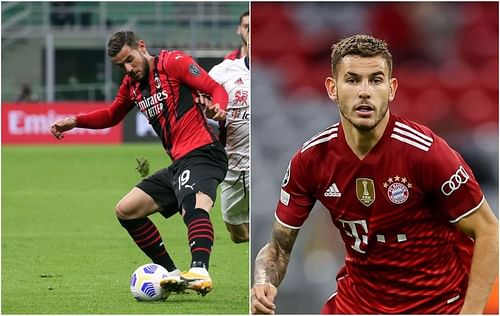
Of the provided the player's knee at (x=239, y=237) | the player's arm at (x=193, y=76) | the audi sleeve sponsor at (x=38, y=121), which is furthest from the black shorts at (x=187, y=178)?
the audi sleeve sponsor at (x=38, y=121)

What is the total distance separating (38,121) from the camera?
2059 centimetres

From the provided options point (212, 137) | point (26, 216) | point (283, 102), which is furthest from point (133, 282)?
point (26, 216)

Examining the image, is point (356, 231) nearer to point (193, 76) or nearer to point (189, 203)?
point (189, 203)

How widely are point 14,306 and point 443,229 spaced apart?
2.52 m

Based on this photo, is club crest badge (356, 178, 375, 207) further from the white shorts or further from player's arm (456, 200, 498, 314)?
the white shorts

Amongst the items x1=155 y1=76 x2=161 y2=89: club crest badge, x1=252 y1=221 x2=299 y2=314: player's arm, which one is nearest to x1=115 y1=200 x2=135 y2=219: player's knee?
x1=155 y1=76 x2=161 y2=89: club crest badge

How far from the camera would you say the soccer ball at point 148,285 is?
16.2 feet

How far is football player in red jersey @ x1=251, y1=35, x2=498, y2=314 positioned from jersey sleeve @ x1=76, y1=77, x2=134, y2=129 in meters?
2.19

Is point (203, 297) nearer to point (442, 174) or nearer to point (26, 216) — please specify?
point (442, 174)

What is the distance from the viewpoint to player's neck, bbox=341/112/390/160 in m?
3.11

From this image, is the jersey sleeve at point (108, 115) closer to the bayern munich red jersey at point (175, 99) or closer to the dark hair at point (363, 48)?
the bayern munich red jersey at point (175, 99)

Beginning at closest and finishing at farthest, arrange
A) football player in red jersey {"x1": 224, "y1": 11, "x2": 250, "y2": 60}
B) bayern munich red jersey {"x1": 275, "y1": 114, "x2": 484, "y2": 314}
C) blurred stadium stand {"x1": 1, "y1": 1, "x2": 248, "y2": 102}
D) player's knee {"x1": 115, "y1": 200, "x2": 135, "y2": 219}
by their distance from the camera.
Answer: bayern munich red jersey {"x1": 275, "y1": 114, "x2": 484, "y2": 314}, player's knee {"x1": 115, "y1": 200, "x2": 135, "y2": 219}, football player in red jersey {"x1": 224, "y1": 11, "x2": 250, "y2": 60}, blurred stadium stand {"x1": 1, "y1": 1, "x2": 248, "y2": 102}

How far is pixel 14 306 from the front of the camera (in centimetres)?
490

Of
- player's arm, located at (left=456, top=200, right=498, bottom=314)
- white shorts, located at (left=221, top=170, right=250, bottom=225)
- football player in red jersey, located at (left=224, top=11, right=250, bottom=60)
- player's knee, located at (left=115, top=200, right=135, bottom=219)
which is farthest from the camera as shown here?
white shorts, located at (left=221, top=170, right=250, bottom=225)
